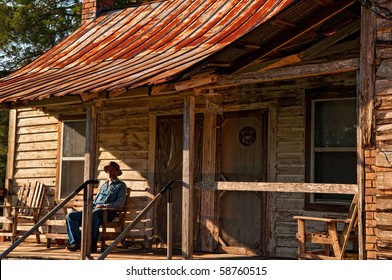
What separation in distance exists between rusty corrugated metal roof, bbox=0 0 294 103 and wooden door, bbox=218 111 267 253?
1.44 meters

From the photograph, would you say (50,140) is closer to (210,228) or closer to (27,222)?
(27,222)

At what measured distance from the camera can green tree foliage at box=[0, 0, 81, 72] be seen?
27.0m

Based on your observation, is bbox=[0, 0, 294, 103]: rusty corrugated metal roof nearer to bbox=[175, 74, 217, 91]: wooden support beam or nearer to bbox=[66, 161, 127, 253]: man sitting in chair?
bbox=[175, 74, 217, 91]: wooden support beam

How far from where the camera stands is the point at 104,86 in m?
9.84

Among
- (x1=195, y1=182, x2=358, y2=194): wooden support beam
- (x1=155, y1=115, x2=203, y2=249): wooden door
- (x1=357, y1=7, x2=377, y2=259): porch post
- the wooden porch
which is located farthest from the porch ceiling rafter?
(x1=155, y1=115, x2=203, y2=249): wooden door

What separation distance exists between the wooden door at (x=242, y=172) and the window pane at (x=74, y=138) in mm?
3375

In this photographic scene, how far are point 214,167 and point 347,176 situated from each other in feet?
7.84

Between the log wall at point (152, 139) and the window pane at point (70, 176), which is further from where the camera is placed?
the window pane at point (70, 176)

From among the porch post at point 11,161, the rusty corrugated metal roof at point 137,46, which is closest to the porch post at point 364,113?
the rusty corrugated metal roof at point 137,46

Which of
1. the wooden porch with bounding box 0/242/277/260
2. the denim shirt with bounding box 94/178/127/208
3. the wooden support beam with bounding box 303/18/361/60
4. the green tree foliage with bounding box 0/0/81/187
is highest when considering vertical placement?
the green tree foliage with bounding box 0/0/81/187

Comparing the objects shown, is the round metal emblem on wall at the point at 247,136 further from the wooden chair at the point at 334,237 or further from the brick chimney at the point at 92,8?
the brick chimney at the point at 92,8

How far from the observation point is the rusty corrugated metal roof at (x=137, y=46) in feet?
34.4
